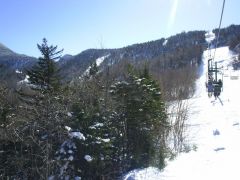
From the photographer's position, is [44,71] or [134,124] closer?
[134,124]

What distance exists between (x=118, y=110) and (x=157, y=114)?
9.42 ft

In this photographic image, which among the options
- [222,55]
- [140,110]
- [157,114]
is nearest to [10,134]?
[140,110]

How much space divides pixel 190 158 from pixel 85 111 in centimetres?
432

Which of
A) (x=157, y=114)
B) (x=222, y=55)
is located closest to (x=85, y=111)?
(x=157, y=114)

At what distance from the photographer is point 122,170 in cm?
1605

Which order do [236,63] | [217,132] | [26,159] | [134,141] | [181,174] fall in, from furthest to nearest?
[236,63] → [217,132] → [134,141] → [26,159] → [181,174]

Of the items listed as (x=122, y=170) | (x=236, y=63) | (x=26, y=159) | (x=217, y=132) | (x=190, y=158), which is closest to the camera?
(x=26, y=159)

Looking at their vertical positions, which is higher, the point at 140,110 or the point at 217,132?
the point at 140,110

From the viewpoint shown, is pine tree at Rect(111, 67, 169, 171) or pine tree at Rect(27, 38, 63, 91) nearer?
pine tree at Rect(111, 67, 169, 171)

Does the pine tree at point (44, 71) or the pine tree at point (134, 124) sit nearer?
the pine tree at point (134, 124)

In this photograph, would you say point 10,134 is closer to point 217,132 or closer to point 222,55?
point 217,132

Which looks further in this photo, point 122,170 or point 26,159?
point 122,170

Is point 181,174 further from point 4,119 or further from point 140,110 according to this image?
point 4,119

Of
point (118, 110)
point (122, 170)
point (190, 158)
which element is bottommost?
point (122, 170)
